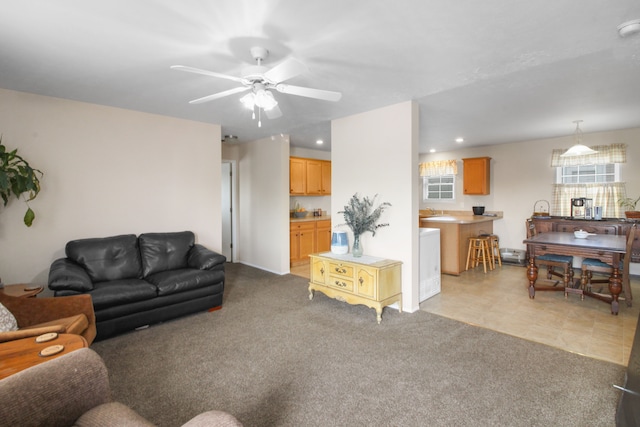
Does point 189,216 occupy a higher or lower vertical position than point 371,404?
higher

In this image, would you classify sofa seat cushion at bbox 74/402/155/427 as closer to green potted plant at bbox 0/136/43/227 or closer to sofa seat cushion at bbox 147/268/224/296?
sofa seat cushion at bbox 147/268/224/296

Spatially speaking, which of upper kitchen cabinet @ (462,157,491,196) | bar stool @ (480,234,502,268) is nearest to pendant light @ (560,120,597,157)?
upper kitchen cabinet @ (462,157,491,196)

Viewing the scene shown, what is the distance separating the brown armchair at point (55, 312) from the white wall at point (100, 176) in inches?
44.2

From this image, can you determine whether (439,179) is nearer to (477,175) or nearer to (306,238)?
(477,175)

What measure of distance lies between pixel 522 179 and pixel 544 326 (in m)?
4.06

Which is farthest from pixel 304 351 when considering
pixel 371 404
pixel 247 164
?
pixel 247 164

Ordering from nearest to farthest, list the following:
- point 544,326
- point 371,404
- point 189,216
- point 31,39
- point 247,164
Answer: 1. point 371,404
2. point 31,39
3. point 544,326
4. point 189,216
5. point 247,164

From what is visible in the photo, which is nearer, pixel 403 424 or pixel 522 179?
pixel 403 424

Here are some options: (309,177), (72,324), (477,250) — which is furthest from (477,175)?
(72,324)

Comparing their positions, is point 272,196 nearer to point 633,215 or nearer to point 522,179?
point 522,179

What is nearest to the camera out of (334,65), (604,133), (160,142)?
(334,65)

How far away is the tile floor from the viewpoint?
Result: 2.88 meters

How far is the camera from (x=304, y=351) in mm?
2777

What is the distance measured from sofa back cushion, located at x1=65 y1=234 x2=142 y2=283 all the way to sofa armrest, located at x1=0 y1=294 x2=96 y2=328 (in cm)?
79
